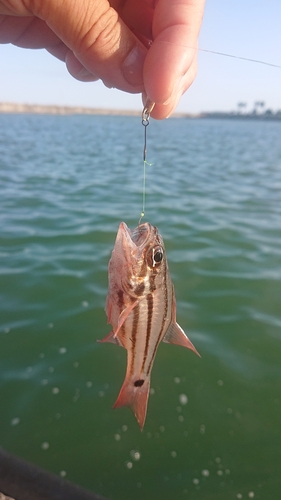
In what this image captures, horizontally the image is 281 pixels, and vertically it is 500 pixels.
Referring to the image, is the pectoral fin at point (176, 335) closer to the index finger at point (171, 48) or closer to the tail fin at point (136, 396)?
the tail fin at point (136, 396)

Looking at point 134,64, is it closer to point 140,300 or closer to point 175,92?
point 175,92

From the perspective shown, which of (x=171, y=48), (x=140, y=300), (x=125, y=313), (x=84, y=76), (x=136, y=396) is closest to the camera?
(x=125, y=313)

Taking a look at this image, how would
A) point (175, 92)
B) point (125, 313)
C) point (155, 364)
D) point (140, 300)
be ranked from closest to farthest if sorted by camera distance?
point (125, 313) < point (140, 300) < point (175, 92) < point (155, 364)

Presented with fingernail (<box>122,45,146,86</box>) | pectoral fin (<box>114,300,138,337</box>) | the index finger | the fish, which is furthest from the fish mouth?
fingernail (<box>122,45,146,86</box>)

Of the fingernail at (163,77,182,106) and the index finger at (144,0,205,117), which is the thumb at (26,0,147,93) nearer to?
the index finger at (144,0,205,117)

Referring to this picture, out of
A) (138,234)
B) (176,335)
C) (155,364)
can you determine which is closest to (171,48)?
(138,234)
